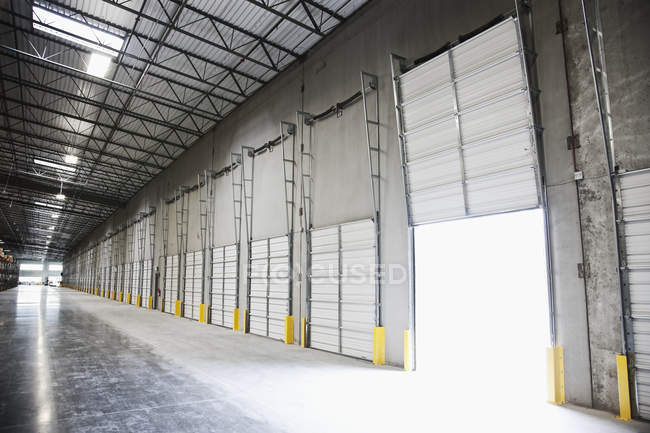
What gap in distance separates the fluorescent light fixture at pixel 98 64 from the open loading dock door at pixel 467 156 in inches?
552

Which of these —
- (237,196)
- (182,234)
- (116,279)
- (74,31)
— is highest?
(74,31)

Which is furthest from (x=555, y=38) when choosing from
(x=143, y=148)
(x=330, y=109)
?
(x=143, y=148)

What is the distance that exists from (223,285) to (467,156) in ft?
50.6

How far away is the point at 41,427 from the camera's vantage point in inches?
247

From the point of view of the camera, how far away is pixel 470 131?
33.1ft

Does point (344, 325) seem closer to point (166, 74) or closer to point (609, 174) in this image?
point (609, 174)

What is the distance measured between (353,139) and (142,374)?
919 centimetres

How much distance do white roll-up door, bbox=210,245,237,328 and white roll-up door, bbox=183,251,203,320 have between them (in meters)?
2.19

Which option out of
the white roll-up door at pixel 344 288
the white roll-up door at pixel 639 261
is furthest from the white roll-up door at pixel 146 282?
the white roll-up door at pixel 639 261

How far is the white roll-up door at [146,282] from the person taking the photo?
34.6 metres

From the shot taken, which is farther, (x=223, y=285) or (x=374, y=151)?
(x=223, y=285)

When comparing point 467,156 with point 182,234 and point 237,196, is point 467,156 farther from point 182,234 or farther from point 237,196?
point 182,234

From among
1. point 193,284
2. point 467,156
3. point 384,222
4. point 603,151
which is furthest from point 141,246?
point 603,151

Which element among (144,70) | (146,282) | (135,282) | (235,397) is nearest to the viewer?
(235,397)
